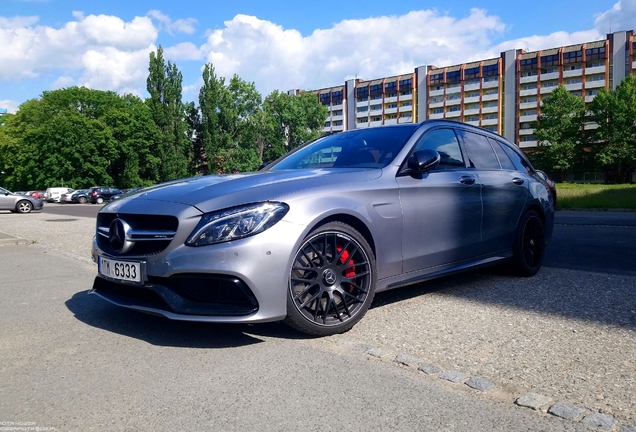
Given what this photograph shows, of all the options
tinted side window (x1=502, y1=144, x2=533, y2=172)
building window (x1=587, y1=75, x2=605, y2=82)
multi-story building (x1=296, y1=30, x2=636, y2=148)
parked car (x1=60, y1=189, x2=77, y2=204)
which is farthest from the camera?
building window (x1=587, y1=75, x2=605, y2=82)

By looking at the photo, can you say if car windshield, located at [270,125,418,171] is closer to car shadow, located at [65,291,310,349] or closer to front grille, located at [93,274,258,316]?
car shadow, located at [65,291,310,349]

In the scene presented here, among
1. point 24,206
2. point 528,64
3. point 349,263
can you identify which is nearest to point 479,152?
point 349,263

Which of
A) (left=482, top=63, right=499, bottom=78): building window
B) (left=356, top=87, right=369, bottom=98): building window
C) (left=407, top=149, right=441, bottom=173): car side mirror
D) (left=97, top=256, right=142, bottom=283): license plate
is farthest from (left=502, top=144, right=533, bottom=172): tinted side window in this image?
(left=356, top=87, right=369, bottom=98): building window

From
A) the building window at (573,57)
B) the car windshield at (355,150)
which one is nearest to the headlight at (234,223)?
the car windshield at (355,150)

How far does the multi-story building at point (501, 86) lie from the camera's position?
3282 inches

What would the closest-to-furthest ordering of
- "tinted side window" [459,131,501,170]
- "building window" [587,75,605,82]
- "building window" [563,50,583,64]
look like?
"tinted side window" [459,131,501,170]
"building window" [587,75,605,82]
"building window" [563,50,583,64]

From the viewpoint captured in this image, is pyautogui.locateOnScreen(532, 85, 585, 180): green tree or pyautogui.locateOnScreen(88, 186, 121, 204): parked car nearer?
pyautogui.locateOnScreen(88, 186, 121, 204): parked car

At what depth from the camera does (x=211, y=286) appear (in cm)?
334

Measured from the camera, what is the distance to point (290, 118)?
77.1 m

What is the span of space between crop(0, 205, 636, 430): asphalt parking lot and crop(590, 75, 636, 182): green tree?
75.8 meters

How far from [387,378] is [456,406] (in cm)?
46

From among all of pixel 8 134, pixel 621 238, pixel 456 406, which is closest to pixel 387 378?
pixel 456 406

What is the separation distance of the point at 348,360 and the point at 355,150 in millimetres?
2037

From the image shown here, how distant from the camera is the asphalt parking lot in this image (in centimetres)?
249
